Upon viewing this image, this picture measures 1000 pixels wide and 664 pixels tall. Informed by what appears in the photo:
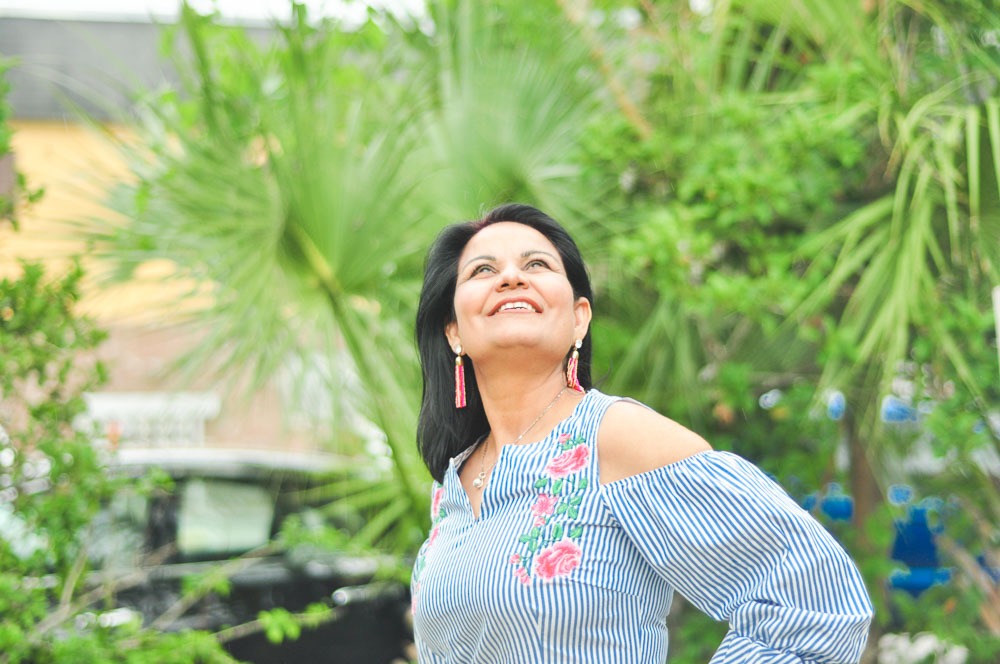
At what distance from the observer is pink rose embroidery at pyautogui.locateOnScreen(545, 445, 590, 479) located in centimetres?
152

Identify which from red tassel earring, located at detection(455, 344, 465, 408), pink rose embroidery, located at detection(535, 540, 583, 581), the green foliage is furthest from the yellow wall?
pink rose embroidery, located at detection(535, 540, 583, 581)

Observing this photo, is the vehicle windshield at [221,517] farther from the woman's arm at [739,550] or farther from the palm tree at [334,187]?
the woman's arm at [739,550]

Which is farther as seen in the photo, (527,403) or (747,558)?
(527,403)

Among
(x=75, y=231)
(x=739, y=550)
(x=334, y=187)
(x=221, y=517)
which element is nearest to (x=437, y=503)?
(x=739, y=550)

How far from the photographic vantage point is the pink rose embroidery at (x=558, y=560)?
1.44m

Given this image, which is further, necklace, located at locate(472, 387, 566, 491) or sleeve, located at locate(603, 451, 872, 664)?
necklace, located at locate(472, 387, 566, 491)

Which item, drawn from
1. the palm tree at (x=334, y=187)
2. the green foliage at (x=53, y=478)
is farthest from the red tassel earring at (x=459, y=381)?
the green foliage at (x=53, y=478)

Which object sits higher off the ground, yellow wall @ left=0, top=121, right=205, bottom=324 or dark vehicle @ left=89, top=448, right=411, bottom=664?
yellow wall @ left=0, top=121, right=205, bottom=324

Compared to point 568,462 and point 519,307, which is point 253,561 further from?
point 568,462

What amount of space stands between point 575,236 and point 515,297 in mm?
1624

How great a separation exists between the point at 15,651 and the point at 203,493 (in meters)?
2.25

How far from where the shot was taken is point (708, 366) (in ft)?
11.6

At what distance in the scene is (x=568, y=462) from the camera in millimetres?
1539

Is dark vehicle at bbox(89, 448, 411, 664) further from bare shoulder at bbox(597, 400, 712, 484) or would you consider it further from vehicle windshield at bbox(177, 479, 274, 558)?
bare shoulder at bbox(597, 400, 712, 484)
